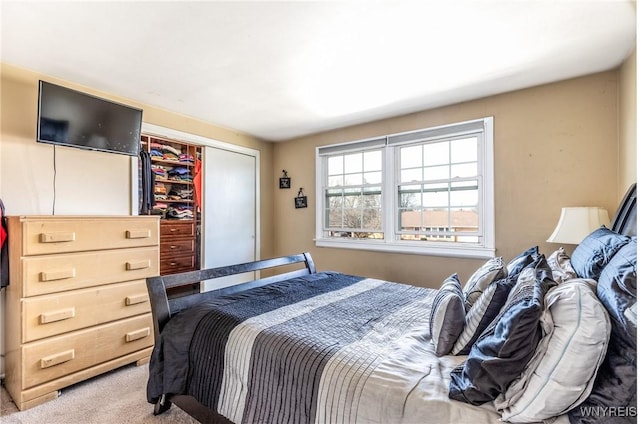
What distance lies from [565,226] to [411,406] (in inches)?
75.4

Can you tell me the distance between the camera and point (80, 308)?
2117mm

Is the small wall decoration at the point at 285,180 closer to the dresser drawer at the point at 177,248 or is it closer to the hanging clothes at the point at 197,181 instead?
the hanging clothes at the point at 197,181

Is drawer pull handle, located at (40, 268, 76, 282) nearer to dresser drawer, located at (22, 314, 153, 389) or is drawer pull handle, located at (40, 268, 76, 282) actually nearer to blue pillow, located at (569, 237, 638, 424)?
dresser drawer, located at (22, 314, 153, 389)

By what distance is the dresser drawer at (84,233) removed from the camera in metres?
1.92

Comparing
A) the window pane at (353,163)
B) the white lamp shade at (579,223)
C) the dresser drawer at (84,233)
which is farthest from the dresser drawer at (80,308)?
the white lamp shade at (579,223)

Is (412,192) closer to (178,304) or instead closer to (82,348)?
(178,304)

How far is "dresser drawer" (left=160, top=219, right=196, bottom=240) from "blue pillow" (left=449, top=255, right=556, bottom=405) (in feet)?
13.5

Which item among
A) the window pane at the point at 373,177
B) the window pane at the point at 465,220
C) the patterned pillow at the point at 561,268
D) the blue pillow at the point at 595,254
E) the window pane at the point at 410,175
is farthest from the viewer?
the window pane at the point at 373,177

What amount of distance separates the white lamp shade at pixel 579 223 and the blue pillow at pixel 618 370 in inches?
55.4

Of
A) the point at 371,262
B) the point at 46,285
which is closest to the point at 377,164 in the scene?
the point at 371,262

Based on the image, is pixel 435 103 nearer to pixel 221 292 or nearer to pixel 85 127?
pixel 221 292

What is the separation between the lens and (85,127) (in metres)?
2.34

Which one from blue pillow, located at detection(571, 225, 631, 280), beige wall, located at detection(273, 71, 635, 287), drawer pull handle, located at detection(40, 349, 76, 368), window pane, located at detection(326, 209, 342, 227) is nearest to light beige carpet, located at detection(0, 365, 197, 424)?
drawer pull handle, located at detection(40, 349, 76, 368)

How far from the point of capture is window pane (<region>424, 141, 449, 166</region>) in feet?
10.1
